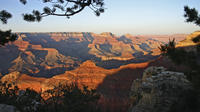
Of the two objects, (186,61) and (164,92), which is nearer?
(186,61)

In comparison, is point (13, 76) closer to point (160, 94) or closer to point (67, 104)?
point (67, 104)

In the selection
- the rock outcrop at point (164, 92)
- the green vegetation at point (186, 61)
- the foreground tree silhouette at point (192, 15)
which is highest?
the foreground tree silhouette at point (192, 15)

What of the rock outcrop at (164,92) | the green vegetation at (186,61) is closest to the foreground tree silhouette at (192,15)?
the green vegetation at (186,61)

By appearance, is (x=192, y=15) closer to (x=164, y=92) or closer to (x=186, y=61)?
(x=186, y=61)

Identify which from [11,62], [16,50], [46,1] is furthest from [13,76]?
[16,50]

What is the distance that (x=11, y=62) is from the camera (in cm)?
13325

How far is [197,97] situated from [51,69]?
122 metres

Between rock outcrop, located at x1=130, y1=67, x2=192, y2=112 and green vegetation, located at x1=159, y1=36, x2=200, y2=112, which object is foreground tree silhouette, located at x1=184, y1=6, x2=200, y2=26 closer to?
green vegetation, located at x1=159, y1=36, x2=200, y2=112

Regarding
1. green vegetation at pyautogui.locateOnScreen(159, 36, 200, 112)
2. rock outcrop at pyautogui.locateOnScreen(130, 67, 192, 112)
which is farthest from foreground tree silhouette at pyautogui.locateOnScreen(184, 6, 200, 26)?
rock outcrop at pyautogui.locateOnScreen(130, 67, 192, 112)

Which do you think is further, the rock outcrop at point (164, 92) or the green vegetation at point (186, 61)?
the rock outcrop at point (164, 92)

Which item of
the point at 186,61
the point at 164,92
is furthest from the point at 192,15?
the point at 164,92

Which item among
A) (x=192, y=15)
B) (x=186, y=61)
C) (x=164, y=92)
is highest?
(x=192, y=15)

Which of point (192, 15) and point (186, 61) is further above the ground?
point (192, 15)

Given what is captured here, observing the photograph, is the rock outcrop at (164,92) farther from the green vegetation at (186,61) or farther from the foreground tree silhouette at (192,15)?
the foreground tree silhouette at (192,15)
